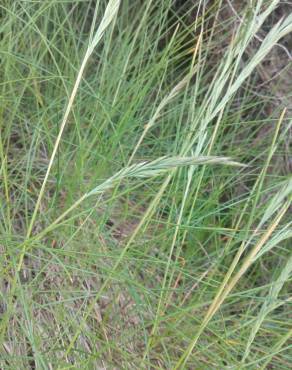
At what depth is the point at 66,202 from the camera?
1343 millimetres

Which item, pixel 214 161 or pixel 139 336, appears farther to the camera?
pixel 139 336

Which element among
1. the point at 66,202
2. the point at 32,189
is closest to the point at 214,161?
the point at 66,202

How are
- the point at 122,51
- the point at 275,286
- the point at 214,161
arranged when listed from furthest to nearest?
the point at 122,51 → the point at 275,286 → the point at 214,161

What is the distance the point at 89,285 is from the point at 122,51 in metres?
0.56

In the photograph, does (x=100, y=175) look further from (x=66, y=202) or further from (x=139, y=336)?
(x=139, y=336)

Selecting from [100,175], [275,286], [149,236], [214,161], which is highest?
[214,161]

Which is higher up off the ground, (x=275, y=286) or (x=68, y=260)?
(x=275, y=286)

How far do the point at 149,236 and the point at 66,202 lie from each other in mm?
194

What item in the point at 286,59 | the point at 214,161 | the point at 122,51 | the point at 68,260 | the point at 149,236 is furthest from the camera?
the point at 286,59

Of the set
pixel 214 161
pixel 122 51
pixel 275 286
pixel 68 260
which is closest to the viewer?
pixel 214 161

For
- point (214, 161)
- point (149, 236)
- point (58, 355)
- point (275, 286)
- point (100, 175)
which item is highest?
point (214, 161)

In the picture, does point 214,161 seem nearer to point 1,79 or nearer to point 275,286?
point 275,286

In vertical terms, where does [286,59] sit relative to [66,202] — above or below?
above

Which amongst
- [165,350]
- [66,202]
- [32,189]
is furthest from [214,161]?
[32,189]
